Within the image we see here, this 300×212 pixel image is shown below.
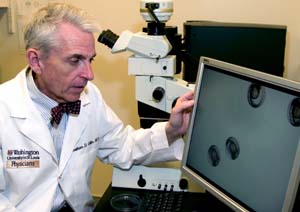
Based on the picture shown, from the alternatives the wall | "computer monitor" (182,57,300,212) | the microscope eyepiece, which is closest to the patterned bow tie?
the microscope eyepiece

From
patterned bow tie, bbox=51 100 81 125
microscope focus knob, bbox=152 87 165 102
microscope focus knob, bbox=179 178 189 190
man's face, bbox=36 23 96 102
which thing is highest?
man's face, bbox=36 23 96 102

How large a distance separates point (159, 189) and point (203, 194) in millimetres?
147

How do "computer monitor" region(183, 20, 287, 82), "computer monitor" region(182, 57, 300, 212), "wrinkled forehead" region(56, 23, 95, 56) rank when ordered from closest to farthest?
"computer monitor" region(182, 57, 300, 212), "wrinkled forehead" region(56, 23, 95, 56), "computer monitor" region(183, 20, 287, 82)

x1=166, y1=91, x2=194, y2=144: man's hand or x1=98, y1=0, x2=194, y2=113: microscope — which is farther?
x1=98, y1=0, x2=194, y2=113: microscope

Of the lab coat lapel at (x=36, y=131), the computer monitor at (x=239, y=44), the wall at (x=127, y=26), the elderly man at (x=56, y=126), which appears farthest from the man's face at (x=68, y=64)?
the wall at (x=127, y=26)

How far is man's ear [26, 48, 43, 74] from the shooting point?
1214 mm

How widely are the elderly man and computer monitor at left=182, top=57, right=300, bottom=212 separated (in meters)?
0.15

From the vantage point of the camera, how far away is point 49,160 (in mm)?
1253

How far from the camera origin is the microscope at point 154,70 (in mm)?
1334

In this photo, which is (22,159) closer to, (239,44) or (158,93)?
(158,93)

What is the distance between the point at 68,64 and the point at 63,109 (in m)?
0.19

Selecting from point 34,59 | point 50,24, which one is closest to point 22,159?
point 34,59

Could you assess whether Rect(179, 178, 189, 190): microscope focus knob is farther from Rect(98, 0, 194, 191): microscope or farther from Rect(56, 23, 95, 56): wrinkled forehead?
Rect(56, 23, 95, 56): wrinkled forehead

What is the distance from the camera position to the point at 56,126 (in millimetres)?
1343
